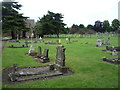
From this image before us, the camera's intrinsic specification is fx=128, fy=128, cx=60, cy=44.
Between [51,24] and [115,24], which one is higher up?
[115,24]

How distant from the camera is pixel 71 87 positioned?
20.1 feet

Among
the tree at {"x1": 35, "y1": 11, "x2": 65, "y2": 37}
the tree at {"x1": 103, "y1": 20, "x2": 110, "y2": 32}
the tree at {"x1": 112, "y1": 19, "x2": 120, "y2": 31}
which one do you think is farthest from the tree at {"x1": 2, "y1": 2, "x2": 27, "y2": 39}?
the tree at {"x1": 103, "y1": 20, "x2": 110, "y2": 32}

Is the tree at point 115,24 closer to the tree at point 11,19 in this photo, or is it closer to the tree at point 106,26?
the tree at point 106,26

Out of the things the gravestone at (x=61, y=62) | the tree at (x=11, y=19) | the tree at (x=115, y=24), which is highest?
the tree at (x=115, y=24)

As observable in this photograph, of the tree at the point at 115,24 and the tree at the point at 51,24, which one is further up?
the tree at the point at 115,24

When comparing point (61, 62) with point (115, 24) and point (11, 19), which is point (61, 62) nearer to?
point (11, 19)

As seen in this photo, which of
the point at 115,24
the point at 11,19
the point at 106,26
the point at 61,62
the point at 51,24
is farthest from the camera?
the point at 106,26

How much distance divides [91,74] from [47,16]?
174 feet

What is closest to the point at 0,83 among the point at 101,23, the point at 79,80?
the point at 79,80

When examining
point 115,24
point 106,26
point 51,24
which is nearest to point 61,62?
A: point 51,24

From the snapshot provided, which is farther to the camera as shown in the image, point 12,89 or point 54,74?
point 54,74

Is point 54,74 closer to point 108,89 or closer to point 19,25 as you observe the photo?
point 108,89

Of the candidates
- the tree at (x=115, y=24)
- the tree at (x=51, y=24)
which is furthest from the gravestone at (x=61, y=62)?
the tree at (x=115, y=24)

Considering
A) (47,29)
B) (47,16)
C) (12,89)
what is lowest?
(12,89)
